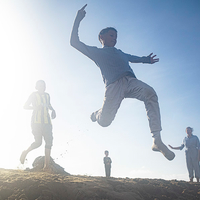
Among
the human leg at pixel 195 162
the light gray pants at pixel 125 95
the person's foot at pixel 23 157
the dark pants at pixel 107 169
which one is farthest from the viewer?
the dark pants at pixel 107 169

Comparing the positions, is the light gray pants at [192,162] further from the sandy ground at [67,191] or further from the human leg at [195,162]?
the sandy ground at [67,191]

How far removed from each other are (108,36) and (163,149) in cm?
234

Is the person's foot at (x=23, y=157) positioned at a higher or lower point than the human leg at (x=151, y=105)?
lower

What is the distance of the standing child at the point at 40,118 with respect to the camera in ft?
19.8

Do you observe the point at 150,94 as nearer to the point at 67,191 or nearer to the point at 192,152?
the point at 67,191

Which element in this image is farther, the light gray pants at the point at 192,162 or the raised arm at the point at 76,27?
the light gray pants at the point at 192,162

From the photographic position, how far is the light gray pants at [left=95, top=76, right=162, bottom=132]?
3.47m

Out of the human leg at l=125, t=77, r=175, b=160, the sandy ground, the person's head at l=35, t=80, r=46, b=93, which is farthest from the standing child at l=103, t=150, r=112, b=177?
the human leg at l=125, t=77, r=175, b=160

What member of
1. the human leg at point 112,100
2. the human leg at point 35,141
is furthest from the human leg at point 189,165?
the human leg at point 112,100

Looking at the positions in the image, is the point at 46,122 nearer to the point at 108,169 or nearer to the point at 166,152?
the point at 166,152

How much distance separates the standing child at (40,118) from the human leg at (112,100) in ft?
10.2

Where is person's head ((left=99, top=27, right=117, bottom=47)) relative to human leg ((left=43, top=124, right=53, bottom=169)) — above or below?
above

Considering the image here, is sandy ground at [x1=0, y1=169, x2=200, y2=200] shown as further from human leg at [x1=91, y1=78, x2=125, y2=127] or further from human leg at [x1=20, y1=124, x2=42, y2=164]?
human leg at [x1=20, y1=124, x2=42, y2=164]

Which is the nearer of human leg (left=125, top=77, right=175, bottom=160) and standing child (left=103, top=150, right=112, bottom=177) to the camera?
human leg (left=125, top=77, right=175, bottom=160)
